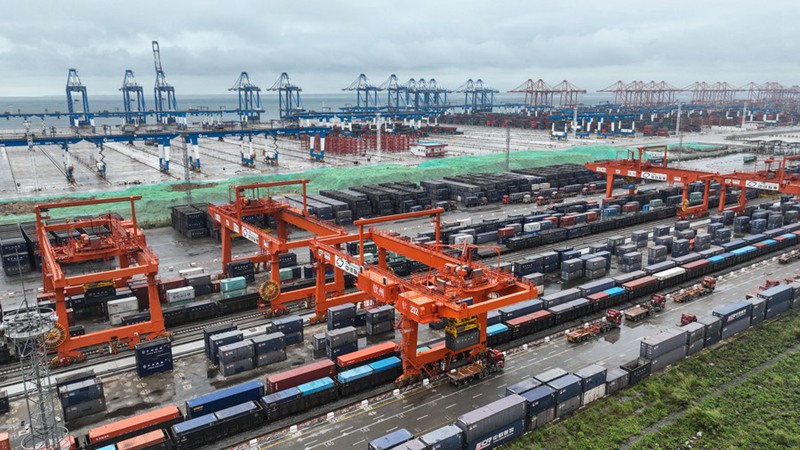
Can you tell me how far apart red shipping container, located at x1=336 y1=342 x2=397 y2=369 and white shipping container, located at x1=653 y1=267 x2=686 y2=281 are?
111ft

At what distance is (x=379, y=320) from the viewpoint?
49188 millimetres

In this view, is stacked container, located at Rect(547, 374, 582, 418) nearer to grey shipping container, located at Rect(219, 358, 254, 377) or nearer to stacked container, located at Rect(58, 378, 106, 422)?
grey shipping container, located at Rect(219, 358, 254, 377)

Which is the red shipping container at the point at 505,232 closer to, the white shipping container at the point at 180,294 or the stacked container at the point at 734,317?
the stacked container at the point at 734,317

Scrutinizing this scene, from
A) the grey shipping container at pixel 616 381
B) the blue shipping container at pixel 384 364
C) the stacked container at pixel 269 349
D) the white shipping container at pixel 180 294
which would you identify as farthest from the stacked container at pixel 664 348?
the white shipping container at pixel 180 294

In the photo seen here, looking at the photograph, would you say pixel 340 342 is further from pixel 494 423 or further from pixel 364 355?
pixel 494 423

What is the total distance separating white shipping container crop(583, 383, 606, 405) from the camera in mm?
36844

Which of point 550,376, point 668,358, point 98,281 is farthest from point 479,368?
point 98,281

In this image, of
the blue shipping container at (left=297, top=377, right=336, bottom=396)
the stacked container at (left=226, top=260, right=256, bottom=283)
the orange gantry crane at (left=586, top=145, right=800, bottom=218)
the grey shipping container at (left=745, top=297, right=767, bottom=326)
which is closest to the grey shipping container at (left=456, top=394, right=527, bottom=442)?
the blue shipping container at (left=297, top=377, right=336, bottom=396)

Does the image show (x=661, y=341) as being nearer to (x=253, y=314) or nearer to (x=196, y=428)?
(x=196, y=428)

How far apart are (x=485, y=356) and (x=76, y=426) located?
28.8 metres

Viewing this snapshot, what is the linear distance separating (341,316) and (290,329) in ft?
15.0

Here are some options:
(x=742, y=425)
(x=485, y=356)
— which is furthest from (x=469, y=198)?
(x=742, y=425)

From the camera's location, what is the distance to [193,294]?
56.7 m

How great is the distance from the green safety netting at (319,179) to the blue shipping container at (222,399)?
2443 inches
